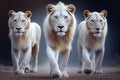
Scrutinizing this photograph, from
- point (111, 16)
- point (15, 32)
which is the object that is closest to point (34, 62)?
point (15, 32)

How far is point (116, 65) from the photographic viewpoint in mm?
13656

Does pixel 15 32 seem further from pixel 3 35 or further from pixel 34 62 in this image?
pixel 3 35

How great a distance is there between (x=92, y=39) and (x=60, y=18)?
125 centimetres

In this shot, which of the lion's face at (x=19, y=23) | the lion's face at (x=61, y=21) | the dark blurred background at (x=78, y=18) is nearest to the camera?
the lion's face at (x=61, y=21)

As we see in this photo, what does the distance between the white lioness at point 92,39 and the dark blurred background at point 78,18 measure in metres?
2.52

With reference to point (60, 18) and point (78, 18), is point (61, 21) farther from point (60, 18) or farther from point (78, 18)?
point (78, 18)

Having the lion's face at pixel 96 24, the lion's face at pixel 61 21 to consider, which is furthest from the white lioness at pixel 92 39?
the lion's face at pixel 61 21

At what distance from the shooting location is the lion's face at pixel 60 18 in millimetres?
9977

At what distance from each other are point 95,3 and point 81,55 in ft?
9.26

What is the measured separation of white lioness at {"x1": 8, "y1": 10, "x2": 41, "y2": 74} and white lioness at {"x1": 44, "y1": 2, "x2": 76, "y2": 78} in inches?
25.8

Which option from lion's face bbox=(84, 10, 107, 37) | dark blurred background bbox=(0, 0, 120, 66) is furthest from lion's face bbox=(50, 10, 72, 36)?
dark blurred background bbox=(0, 0, 120, 66)

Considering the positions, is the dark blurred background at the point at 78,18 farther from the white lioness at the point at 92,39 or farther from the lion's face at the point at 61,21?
the lion's face at the point at 61,21

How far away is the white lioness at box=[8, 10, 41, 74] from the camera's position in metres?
10.8

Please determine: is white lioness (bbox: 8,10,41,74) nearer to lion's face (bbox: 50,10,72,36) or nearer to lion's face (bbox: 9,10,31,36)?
lion's face (bbox: 9,10,31,36)
